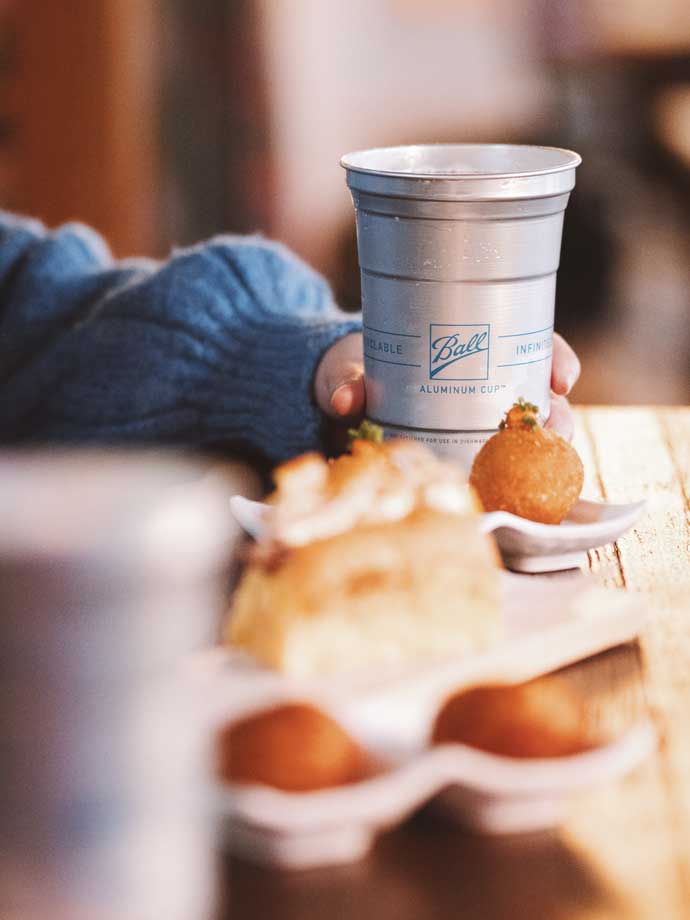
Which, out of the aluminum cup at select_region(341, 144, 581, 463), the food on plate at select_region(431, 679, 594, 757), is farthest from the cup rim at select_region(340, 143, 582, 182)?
the food on plate at select_region(431, 679, 594, 757)

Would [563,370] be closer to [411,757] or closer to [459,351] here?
[459,351]

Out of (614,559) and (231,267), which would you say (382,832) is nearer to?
(614,559)

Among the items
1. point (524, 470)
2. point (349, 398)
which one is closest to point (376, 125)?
point (349, 398)

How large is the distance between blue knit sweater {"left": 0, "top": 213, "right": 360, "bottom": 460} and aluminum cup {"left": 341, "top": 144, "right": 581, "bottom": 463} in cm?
27

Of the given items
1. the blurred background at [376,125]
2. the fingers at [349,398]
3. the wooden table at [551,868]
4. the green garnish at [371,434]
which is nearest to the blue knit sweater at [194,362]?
the fingers at [349,398]

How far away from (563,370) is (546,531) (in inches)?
9.6

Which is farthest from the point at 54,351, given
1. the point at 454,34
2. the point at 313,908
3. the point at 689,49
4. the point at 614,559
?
the point at 689,49

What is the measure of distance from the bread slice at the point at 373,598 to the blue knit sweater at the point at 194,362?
1.61ft

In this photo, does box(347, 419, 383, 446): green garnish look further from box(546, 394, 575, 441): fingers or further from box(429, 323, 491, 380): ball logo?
box(546, 394, 575, 441): fingers

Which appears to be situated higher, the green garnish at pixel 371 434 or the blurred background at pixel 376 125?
the green garnish at pixel 371 434

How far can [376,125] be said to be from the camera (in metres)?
3.72

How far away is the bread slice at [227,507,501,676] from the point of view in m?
0.50

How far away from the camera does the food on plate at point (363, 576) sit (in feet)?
1.65

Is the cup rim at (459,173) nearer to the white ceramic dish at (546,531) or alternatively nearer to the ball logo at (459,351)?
the ball logo at (459,351)
